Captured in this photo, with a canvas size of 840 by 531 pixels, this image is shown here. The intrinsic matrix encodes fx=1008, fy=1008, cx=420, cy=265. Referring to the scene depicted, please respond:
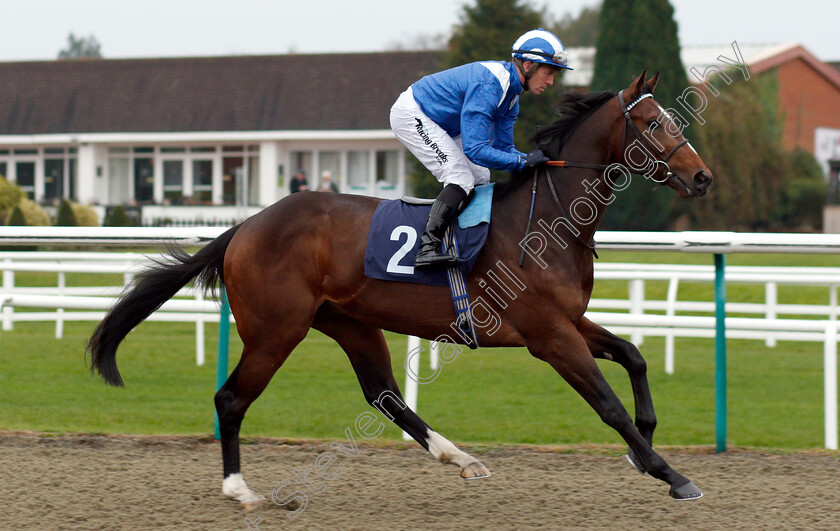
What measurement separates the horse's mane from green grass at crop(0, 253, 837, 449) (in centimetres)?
188

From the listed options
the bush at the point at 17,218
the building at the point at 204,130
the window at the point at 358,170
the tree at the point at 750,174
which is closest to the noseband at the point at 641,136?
the bush at the point at 17,218

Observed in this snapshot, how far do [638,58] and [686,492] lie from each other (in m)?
17.6

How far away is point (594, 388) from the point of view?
3736 millimetres

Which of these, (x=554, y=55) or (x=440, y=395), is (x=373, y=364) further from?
(x=440, y=395)

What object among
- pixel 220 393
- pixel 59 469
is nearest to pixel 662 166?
pixel 220 393

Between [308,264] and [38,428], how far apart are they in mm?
2355

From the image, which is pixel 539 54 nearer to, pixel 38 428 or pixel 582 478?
pixel 582 478

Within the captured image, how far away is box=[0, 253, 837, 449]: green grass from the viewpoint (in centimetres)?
577

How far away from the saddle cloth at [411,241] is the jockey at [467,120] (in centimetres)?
5

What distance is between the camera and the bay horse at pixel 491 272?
3.89 m

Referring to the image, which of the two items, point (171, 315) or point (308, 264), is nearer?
point (308, 264)

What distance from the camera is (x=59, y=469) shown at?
14.5ft

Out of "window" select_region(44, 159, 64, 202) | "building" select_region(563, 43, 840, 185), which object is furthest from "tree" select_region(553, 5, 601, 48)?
"window" select_region(44, 159, 64, 202)

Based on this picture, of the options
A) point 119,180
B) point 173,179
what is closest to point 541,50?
point 173,179
